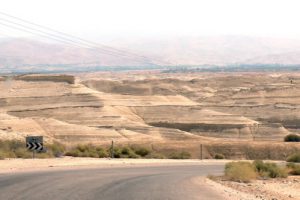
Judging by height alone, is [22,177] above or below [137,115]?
above

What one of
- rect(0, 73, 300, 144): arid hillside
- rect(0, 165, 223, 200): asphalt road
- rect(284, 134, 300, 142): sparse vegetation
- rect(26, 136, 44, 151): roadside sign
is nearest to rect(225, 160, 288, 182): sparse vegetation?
rect(0, 165, 223, 200): asphalt road

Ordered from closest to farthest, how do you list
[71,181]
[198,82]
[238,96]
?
[71,181] < [238,96] < [198,82]

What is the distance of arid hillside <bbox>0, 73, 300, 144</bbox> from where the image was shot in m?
68.4

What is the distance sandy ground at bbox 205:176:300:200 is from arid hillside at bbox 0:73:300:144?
1570 inches

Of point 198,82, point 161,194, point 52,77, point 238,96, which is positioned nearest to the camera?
point 161,194

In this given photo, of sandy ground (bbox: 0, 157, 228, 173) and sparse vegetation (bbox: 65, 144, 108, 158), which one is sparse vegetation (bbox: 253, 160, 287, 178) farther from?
sparse vegetation (bbox: 65, 144, 108, 158)

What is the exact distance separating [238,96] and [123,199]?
91486 millimetres

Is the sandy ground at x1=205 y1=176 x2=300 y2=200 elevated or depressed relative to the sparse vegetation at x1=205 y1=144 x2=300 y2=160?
elevated

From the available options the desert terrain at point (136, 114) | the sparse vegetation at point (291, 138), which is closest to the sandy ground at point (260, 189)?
the desert terrain at point (136, 114)

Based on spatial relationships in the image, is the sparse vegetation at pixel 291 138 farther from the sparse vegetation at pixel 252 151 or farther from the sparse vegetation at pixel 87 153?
the sparse vegetation at pixel 87 153

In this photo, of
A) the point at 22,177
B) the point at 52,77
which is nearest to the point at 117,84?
the point at 52,77

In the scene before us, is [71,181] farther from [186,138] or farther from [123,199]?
[186,138]

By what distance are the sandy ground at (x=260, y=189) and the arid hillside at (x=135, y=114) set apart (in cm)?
3987

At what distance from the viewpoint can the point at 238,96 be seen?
10775cm
